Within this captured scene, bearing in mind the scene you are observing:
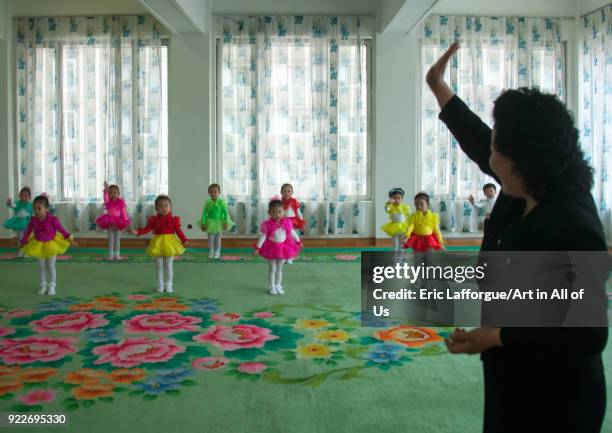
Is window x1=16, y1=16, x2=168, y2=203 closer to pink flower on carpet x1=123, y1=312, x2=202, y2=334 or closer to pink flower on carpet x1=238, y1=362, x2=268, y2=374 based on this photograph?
pink flower on carpet x1=123, y1=312, x2=202, y2=334

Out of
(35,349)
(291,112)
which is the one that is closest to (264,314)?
(35,349)

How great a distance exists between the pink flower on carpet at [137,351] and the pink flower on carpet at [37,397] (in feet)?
1.51

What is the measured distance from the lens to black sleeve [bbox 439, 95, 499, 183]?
1.61m

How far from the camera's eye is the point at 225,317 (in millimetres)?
4602

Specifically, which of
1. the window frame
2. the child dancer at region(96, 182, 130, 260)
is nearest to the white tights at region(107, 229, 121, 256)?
the child dancer at region(96, 182, 130, 260)

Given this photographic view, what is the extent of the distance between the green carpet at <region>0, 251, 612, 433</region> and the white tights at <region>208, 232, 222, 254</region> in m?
2.09

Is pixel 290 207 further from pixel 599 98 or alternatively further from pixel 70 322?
pixel 599 98

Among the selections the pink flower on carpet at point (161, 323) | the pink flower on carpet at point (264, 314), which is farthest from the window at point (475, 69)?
the pink flower on carpet at point (161, 323)

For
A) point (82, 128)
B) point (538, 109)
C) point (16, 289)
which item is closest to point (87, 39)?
point (82, 128)

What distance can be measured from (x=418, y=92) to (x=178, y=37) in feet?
11.4

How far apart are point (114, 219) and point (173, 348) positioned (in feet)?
13.2

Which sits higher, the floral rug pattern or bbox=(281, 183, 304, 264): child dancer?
bbox=(281, 183, 304, 264): child dancer

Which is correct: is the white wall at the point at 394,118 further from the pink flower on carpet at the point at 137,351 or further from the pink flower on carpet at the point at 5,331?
the pink flower on carpet at the point at 5,331

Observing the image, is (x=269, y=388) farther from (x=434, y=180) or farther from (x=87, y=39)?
(x=87, y=39)
